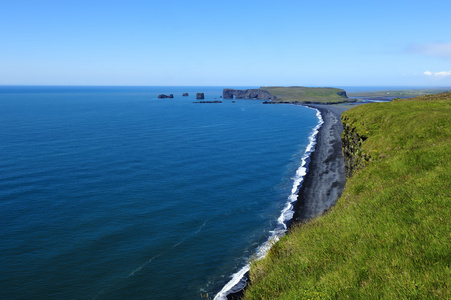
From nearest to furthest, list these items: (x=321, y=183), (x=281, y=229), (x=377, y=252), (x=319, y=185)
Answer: (x=377, y=252) → (x=281, y=229) → (x=319, y=185) → (x=321, y=183)

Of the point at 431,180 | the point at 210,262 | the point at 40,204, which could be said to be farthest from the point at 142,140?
the point at 431,180

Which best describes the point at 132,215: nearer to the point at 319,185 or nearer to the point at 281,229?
the point at 281,229

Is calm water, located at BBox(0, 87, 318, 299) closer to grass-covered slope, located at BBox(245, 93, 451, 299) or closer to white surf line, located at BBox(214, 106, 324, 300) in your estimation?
white surf line, located at BBox(214, 106, 324, 300)

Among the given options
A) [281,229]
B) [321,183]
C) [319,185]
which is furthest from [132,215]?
[321,183]

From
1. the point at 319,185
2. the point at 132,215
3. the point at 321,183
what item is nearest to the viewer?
the point at 132,215

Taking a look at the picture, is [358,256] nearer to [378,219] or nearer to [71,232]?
[378,219]

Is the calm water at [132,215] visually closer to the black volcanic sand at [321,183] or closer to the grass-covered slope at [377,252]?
the black volcanic sand at [321,183]

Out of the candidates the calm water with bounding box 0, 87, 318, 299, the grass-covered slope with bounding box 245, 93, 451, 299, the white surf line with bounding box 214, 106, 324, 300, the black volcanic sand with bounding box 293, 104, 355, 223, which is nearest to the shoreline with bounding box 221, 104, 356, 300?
the black volcanic sand with bounding box 293, 104, 355, 223

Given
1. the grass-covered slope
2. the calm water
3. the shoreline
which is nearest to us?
the grass-covered slope

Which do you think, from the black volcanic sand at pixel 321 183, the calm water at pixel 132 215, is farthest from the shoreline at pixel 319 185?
the calm water at pixel 132 215
